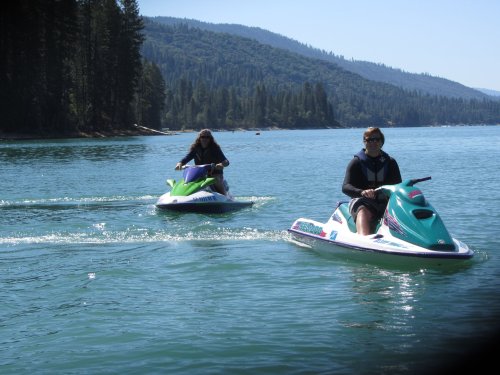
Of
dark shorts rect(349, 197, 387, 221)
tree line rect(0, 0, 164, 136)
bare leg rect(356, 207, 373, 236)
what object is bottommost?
bare leg rect(356, 207, 373, 236)

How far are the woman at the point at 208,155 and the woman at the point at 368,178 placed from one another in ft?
20.9

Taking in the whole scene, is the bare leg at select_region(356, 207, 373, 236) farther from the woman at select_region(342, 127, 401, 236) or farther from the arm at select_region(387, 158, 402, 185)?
the arm at select_region(387, 158, 402, 185)

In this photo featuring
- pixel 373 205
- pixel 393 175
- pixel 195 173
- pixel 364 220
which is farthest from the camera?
pixel 195 173

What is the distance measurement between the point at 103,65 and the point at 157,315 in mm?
90977

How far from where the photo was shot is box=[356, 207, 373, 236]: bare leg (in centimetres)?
1098

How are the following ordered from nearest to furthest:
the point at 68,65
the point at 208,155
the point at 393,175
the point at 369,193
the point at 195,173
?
the point at 369,193 → the point at 393,175 → the point at 195,173 → the point at 208,155 → the point at 68,65

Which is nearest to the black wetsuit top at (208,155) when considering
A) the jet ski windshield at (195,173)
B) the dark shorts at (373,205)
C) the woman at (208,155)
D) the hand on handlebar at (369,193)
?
the woman at (208,155)

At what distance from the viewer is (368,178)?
11352 millimetres

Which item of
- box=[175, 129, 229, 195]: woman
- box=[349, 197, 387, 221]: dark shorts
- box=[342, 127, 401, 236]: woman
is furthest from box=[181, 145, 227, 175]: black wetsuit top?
box=[349, 197, 387, 221]: dark shorts

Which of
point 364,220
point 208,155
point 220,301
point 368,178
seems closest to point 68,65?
point 208,155

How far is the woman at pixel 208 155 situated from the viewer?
1734cm

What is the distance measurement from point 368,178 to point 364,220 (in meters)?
0.68

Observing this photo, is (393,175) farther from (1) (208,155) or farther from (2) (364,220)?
(1) (208,155)

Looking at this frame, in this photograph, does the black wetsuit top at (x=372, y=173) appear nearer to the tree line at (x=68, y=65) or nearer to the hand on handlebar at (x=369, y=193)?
the hand on handlebar at (x=369, y=193)
